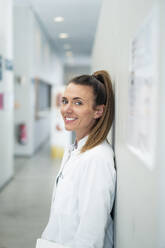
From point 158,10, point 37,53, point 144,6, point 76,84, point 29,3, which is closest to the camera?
point 158,10

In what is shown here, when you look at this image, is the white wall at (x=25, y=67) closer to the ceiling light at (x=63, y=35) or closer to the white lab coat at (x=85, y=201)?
the ceiling light at (x=63, y=35)

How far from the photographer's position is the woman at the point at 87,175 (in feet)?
3.92

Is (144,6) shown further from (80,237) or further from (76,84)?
(80,237)

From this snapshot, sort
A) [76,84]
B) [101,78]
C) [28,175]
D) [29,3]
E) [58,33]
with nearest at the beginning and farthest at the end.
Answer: [76,84] → [101,78] → [28,175] → [29,3] → [58,33]

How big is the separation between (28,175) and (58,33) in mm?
5789

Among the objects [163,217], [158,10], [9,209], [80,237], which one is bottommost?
[9,209]

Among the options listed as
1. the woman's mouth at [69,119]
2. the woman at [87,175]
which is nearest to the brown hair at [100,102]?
the woman at [87,175]

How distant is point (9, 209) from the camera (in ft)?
11.7

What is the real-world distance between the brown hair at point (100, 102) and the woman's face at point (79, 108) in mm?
30

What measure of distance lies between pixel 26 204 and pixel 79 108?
9.14 feet

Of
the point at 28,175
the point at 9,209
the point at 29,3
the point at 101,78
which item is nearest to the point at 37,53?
the point at 29,3

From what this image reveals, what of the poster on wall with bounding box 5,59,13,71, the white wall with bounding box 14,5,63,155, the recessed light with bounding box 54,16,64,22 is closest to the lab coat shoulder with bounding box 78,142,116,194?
the poster on wall with bounding box 5,59,13,71

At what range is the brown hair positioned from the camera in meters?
1.38

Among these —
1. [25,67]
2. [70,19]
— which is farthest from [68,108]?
[70,19]
